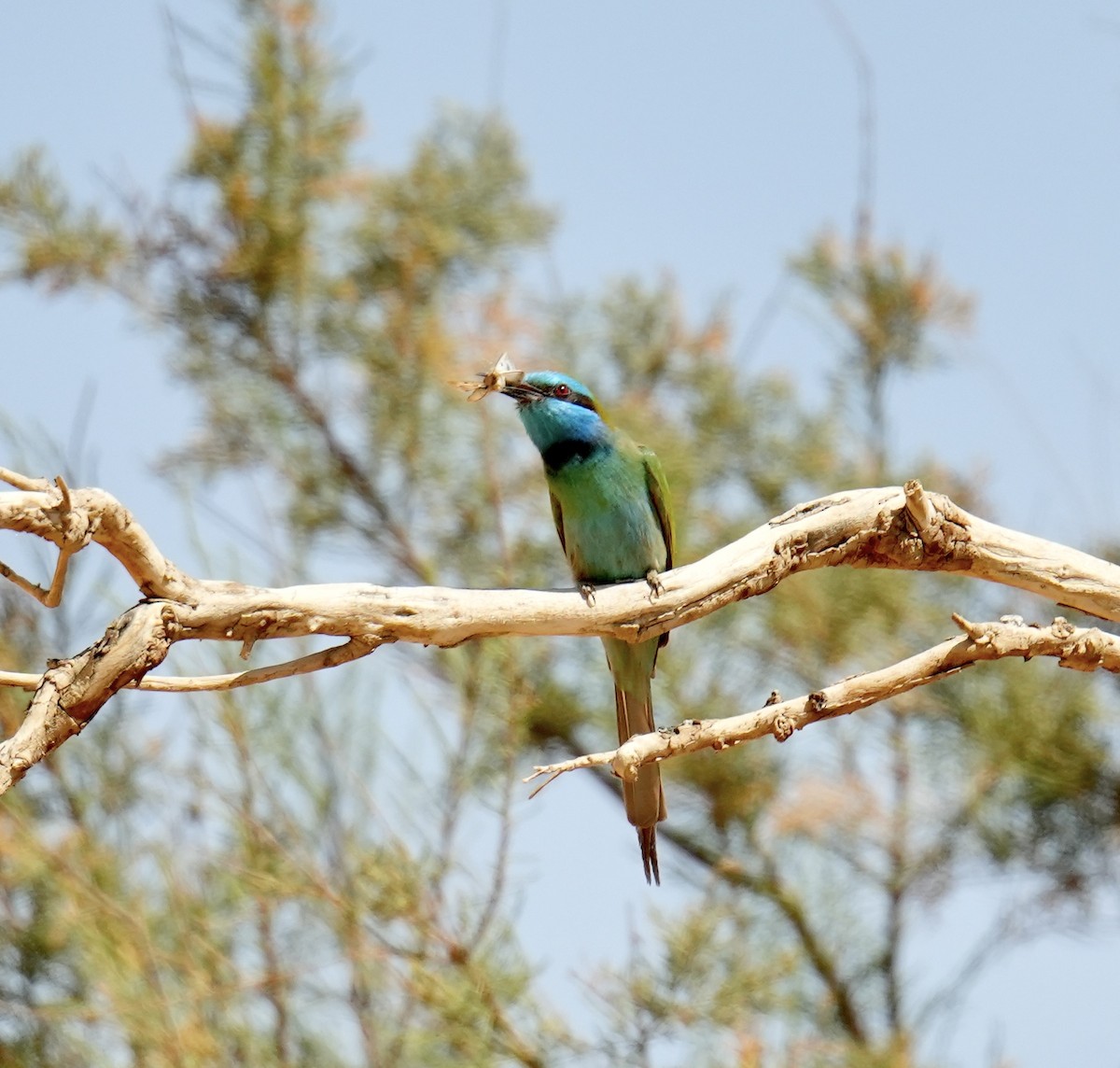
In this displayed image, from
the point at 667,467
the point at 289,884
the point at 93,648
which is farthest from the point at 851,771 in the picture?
the point at 93,648

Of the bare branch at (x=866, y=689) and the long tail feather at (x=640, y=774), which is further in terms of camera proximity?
the long tail feather at (x=640, y=774)

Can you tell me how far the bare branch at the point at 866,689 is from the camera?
2.38 m

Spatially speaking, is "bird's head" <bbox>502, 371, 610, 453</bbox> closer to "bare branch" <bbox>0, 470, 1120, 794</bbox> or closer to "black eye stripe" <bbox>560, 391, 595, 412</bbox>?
"black eye stripe" <bbox>560, 391, 595, 412</bbox>

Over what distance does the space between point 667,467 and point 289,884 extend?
1.77 meters

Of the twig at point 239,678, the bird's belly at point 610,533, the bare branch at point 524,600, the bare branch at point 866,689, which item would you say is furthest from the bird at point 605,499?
the twig at point 239,678

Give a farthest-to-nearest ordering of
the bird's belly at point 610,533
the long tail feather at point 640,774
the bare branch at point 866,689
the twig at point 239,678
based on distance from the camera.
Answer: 1. the bird's belly at point 610,533
2. the long tail feather at point 640,774
3. the bare branch at point 866,689
4. the twig at point 239,678

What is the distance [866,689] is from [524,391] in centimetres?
169

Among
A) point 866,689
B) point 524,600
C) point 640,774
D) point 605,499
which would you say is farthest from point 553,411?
point 866,689

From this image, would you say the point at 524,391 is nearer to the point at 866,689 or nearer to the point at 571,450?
the point at 571,450

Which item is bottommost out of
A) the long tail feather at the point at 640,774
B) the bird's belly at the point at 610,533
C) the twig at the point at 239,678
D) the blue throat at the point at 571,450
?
the twig at the point at 239,678

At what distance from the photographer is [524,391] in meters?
3.99

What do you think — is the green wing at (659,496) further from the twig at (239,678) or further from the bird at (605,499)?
the twig at (239,678)

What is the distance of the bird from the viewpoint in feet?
12.8

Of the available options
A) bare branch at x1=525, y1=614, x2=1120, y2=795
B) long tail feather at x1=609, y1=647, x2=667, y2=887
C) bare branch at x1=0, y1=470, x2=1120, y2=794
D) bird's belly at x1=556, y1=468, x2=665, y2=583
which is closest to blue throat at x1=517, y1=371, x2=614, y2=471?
bird's belly at x1=556, y1=468, x2=665, y2=583
